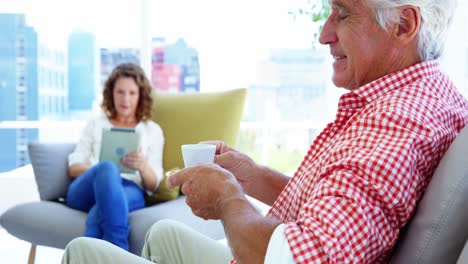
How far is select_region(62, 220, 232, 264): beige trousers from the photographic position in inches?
55.4

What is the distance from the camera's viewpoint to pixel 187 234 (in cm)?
155

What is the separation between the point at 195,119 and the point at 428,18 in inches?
77.1

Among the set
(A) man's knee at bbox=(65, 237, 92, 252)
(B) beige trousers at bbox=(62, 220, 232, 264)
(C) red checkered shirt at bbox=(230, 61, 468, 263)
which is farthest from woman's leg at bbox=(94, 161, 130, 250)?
(C) red checkered shirt at bbox=(230, 61, 468, 263)

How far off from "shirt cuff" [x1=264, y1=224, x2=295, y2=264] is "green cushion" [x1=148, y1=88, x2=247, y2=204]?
1.97 m

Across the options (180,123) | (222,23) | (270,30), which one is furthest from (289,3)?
(180,123)

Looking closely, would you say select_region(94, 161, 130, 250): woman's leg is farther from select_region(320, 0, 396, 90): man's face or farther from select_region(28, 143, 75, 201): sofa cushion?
select_region(320, 0, 396, 90): man's face

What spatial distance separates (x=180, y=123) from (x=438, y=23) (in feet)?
6.58

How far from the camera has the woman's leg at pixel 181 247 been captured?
150 cm

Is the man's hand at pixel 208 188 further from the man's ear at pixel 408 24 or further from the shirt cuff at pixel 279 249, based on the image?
the man's ear at pixel 408 24

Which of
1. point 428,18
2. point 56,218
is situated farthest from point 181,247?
point 56,218

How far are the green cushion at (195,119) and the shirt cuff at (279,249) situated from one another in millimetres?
1973

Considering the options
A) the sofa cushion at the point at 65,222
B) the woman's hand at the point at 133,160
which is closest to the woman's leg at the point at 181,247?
the sofa cushion at the point at 65,222

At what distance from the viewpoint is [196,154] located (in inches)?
48.6

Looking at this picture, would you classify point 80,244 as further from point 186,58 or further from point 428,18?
point 186,58
